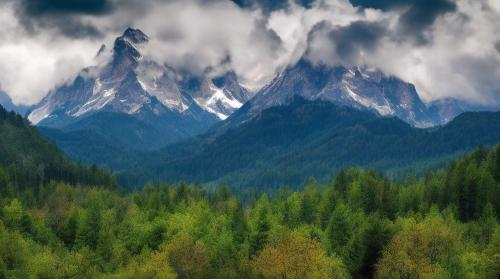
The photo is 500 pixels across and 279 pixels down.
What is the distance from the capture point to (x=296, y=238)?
96375 millimetres

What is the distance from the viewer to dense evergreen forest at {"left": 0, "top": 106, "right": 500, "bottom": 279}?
88750 millimetres

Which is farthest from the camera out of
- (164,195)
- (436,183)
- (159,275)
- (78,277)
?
(164,195)

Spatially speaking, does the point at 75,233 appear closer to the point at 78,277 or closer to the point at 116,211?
the point at 116,211

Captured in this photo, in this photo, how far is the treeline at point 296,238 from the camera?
88750 mm

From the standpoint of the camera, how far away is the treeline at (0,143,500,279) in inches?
3494

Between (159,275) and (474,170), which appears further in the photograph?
(474,170)

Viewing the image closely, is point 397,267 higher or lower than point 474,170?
lower

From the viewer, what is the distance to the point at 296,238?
316 ft

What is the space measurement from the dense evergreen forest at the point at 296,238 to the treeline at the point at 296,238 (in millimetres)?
260

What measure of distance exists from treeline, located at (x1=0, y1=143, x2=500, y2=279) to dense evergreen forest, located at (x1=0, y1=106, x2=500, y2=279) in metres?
0.26

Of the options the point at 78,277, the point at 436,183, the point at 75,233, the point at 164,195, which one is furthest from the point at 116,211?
the point at 436,183

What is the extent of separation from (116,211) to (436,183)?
9651cm

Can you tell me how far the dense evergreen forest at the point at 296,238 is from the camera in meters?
88.8

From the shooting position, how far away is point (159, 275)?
8269 cm
